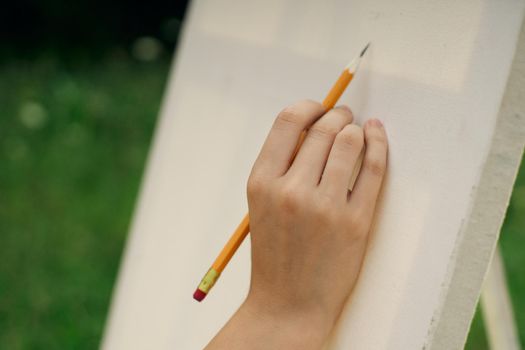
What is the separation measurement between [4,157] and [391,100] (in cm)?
160

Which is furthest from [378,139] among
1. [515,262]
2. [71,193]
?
[71,193]

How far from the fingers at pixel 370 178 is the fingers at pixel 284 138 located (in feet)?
0.18

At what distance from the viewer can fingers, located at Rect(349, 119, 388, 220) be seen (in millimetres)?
458

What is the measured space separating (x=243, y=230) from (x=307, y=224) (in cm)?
8

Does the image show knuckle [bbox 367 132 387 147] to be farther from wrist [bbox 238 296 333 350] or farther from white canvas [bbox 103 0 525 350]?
wrist [bbox 238 296 333 350]

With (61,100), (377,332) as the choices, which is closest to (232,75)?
(377,332)

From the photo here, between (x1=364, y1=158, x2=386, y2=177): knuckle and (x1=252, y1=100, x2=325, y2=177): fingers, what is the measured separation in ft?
0.20

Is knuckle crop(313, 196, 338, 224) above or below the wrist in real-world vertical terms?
above

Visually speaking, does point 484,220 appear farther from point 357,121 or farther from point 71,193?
point 71,193

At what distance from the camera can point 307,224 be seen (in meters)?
0.46

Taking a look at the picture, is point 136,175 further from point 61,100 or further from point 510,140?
point 510,140

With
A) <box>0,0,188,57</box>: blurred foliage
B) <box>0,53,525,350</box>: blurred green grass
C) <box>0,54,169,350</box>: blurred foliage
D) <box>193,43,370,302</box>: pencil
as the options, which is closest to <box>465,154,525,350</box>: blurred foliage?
<box>0,53,525,350</box>: blurred green grass

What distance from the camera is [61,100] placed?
206 cm

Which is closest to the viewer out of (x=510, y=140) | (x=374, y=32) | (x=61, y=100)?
(x=510, y=140)
